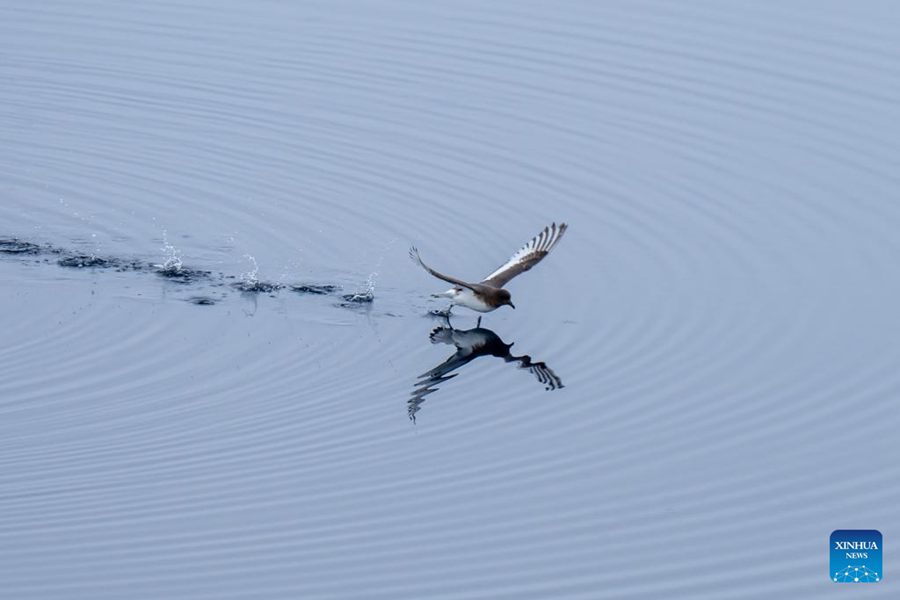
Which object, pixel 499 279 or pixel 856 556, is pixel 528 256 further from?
pixel 856 556

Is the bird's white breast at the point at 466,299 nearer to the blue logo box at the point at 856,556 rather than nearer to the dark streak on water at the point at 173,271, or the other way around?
the dark streak on water at the point at 173,271

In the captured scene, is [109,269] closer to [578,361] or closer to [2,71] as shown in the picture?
[578,361]

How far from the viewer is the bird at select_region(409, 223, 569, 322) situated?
22.8 m

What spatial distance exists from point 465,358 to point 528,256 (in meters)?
2.73

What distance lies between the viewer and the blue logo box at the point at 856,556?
1628cm

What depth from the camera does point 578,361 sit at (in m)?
21.8

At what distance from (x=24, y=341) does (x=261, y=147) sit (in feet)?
30.6

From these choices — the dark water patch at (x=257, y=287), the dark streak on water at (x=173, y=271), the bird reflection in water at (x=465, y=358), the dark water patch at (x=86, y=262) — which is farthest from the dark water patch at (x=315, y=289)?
the dark water patch at (x=86, y=262)

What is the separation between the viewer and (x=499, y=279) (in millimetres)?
23906

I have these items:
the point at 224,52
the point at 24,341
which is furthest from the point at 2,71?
the point at 24,341

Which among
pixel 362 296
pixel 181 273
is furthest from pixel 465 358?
pixel 181 273

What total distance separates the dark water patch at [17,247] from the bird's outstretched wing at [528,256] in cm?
701

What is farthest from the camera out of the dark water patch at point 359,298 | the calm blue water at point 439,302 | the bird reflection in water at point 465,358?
the dark water patch at point 359,298

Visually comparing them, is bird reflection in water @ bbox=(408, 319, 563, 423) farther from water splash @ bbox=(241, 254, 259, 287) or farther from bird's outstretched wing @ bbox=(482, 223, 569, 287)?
water splash @ bbox=(241, 254, 259, 287)
